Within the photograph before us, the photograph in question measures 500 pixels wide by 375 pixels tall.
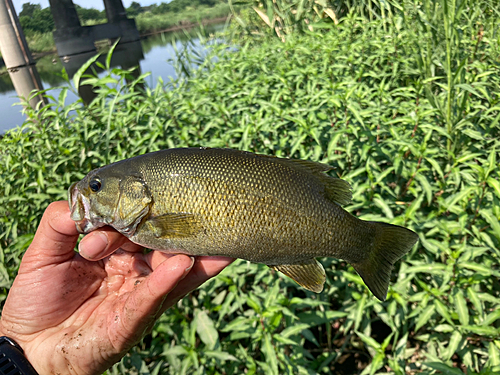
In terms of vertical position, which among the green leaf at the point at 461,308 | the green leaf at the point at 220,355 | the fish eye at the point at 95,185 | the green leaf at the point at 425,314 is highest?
the fish eye at the point at 95,185

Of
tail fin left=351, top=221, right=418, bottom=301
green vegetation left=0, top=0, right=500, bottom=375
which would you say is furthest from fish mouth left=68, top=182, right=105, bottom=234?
tail fin left=351, top=221, right=418, bottom=301

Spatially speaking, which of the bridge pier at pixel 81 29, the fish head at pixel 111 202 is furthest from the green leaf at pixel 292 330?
the bridge pier at pixel 81 29

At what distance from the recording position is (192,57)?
5.96 m

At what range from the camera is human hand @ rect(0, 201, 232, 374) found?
1722 mm

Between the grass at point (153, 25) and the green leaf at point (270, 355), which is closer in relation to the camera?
Answer: the green leaf at point (270, 355)

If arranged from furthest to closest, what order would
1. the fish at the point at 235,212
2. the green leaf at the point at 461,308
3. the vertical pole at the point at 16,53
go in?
the vertical pole at the point at 16,53
the green leaf at the point at 461,308
the fish at the point at 235,212

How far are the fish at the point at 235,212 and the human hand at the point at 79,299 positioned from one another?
0.15 meters

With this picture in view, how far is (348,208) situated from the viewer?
2.66 metres

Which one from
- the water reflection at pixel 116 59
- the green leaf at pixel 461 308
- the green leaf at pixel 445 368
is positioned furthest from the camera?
the water reflection at pixel 116 59

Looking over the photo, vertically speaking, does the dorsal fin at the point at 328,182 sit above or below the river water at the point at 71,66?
below

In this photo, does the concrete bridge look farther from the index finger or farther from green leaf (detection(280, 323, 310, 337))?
green leaf (detection(280, 323, 310, 337))

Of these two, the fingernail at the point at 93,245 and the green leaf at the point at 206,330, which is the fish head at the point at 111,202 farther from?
the green leaf at the point at 206,330

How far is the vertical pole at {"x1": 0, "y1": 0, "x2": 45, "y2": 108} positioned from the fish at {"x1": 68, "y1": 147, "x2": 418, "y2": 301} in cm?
2009

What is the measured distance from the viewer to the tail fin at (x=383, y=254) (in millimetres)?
1822
